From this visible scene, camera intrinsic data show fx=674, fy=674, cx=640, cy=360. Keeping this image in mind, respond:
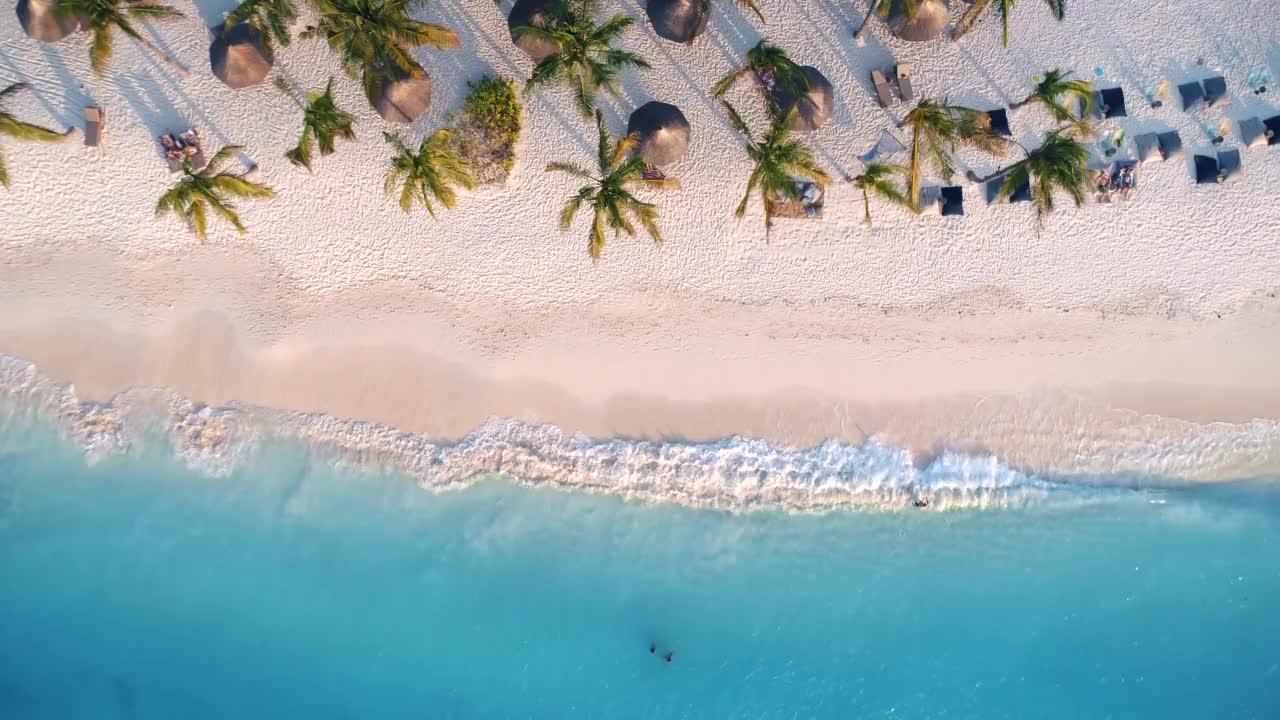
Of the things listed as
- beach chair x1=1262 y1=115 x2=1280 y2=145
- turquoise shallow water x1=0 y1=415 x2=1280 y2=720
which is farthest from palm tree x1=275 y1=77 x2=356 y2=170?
beach chair x1=1262 y1=115 x2=1280 y2=145

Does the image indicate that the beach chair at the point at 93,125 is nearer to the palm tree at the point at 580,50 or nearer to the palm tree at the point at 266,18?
the palm tree at the point at 266,18

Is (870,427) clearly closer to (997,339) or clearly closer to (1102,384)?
(997,339)

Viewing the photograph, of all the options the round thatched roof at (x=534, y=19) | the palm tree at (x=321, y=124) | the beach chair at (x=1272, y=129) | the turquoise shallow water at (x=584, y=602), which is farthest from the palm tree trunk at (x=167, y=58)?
the beach chair at (x=1272, y=129)

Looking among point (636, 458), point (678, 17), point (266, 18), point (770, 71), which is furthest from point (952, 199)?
point (266, 18)

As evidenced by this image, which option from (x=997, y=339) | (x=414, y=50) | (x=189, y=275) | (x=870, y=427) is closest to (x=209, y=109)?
(x=189, y=275)

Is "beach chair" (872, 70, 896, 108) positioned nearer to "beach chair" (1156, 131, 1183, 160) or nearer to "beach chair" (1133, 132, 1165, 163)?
"beach chair" (1133, 132, 1165, 163)
